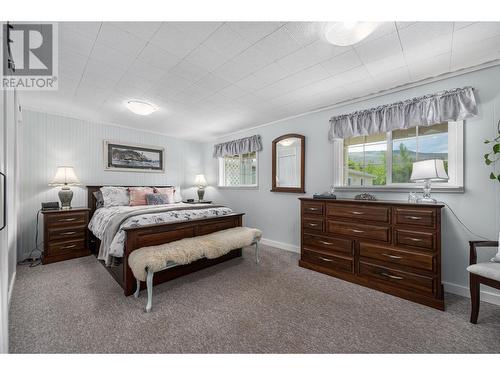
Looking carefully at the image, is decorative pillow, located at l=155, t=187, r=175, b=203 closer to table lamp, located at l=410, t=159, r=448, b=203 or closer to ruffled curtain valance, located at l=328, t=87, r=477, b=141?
ruffled curtain valance, located at l=328, t=87, r=477, b=141

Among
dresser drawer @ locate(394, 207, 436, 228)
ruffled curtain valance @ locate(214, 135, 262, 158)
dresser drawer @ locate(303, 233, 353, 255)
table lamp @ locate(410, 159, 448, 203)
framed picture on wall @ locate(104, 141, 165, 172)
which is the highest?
ruffled curtain valance @ locate(214, 135, 262, 158)

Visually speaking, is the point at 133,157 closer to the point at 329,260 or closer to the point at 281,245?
the point at 281,245

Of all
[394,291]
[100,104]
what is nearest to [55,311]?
[100,104]

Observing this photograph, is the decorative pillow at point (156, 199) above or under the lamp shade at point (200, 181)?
under

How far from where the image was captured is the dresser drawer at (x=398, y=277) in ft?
6.53

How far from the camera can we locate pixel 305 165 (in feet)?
11.5

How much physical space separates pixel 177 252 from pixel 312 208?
1.84 m

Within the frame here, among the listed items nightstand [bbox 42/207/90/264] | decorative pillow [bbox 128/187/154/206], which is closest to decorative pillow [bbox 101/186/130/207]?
decorative pillow [bbox 128/187/154/206]

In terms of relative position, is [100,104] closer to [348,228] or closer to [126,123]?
[126,123]

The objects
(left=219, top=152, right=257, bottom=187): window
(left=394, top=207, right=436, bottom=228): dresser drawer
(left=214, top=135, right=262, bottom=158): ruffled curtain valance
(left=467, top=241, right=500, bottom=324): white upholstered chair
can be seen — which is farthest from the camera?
(left=219, top=152, right=257, bottom=187): window

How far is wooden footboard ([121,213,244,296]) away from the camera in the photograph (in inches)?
83.5

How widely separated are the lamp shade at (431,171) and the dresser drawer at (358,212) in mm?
467

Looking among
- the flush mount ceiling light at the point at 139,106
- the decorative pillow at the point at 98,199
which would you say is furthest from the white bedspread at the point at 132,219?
the flush mount ceiling light at the point at 139,106

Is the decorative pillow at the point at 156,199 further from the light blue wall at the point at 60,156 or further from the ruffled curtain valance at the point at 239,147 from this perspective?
the ruffled curtain valance at the point at 239,147
